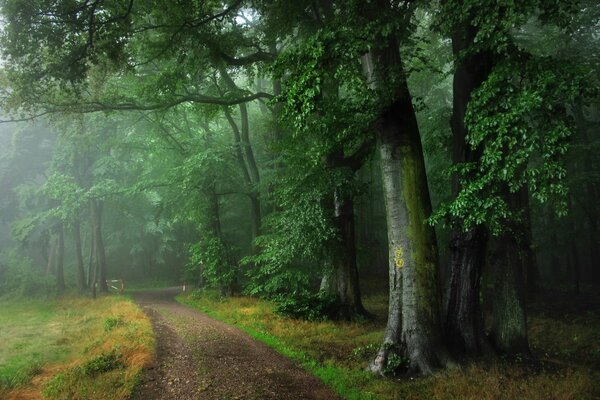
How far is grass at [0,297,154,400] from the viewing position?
26.8 ft

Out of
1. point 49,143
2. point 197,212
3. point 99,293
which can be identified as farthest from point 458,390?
point 49,143

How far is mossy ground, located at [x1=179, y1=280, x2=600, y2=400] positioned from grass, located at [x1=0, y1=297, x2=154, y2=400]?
137 inches

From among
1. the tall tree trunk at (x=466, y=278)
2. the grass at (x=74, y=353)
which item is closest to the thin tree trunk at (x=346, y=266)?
the tall tree trunk at (x=466, y=278)

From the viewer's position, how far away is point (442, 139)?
1148cm

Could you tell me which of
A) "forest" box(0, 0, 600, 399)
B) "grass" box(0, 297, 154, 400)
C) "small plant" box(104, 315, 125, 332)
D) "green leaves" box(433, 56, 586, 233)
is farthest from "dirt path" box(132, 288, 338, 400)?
"green leaves" box(433, 56, 586, 233)

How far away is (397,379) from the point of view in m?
8.08

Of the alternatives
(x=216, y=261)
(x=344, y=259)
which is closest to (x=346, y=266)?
(x=344, y=259)

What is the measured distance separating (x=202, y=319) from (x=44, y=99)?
892 cm

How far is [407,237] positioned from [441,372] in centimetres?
268

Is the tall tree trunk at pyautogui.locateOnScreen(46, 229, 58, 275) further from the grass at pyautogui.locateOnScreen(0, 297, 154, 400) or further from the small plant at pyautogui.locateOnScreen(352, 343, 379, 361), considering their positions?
the small plant at pyautogui.locateOnScreen(352, 343, 379, 361)

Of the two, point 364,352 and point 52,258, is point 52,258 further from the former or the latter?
point 364,352

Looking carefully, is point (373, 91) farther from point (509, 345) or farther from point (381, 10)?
point (509, 345)

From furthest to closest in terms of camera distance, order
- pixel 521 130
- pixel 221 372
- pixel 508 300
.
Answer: pixel 508 300, pixel 221 372, pixel 521 130

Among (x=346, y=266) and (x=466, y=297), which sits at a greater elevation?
(x=346, y=266)
